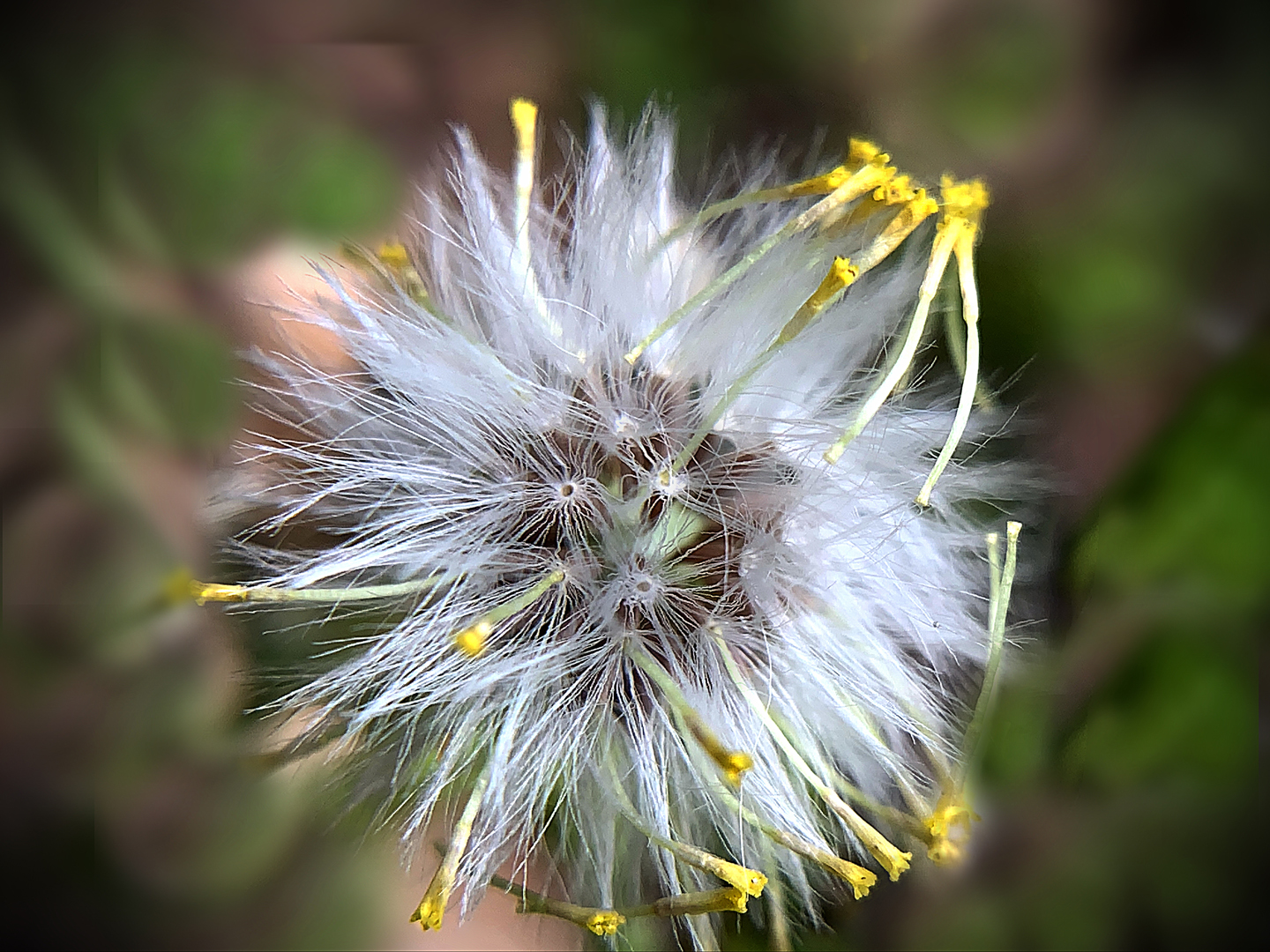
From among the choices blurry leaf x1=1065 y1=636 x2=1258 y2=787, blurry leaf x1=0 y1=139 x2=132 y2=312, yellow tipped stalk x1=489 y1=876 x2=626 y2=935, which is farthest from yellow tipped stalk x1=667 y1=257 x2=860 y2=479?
blurry leaf x1=0 y1=139 x2=132 y2=312

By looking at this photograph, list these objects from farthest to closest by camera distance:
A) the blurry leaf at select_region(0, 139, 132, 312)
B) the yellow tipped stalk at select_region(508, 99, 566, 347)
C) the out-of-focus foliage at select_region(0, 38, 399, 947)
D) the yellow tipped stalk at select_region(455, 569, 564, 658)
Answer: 1. the blurry leaf at select_region(0, 139, 132, 312)
2. the out-of-focus foliage at select_region(0, 38, 399, 947)
3. the yellow tipped stalk at select_region(508, 99, 566, 347)
4. the yellow tipped stalk at select_region(455, 569, 564, 658)

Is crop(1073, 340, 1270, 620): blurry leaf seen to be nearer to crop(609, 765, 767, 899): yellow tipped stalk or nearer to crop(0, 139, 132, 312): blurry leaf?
crop(609, 765, 767, 899): yellow tipped stalk

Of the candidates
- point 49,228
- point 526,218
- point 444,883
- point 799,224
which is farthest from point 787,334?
point 49,228

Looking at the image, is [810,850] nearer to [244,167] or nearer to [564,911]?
[564,911]

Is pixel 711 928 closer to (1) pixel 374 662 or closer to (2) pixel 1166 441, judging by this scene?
(1) pixel 374 662

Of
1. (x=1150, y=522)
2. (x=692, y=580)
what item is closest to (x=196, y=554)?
(x=692, y=580)

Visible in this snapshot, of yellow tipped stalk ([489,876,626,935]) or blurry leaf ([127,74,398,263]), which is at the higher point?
blurry leaf ([127,74,398,263])
